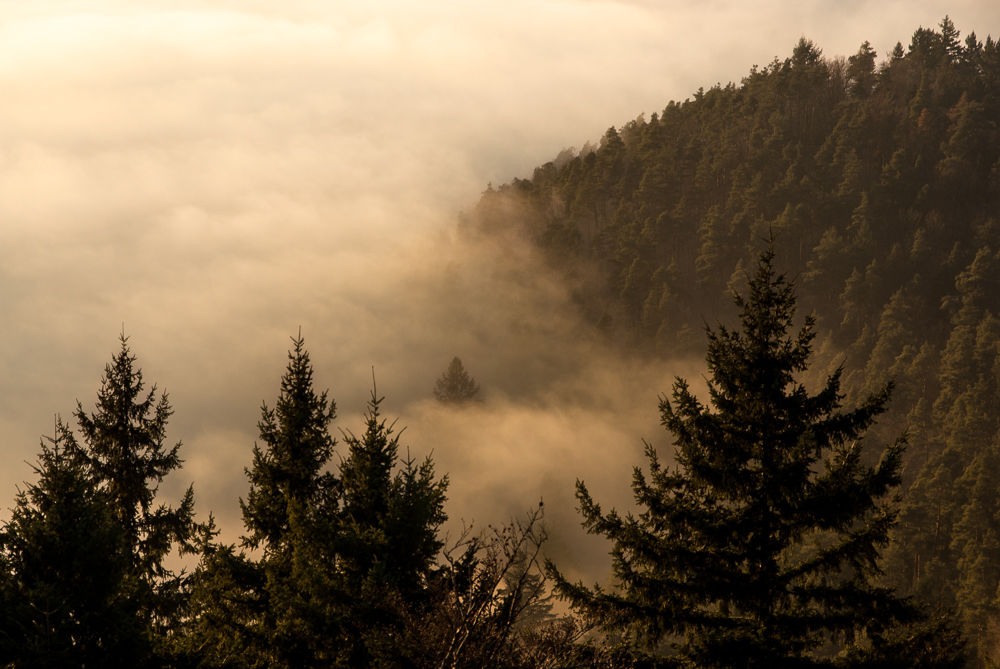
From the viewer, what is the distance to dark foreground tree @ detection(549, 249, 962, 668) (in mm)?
14836

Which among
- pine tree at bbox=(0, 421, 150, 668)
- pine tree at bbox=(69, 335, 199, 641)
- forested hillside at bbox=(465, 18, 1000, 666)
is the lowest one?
pine tree at bbox=(0, 421, 150, 668)

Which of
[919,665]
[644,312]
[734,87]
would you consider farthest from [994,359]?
[919,665]

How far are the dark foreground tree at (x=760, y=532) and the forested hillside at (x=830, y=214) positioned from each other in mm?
101884

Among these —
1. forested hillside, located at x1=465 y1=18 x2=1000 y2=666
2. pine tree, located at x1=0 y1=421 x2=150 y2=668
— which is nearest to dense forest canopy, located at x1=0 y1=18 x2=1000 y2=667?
pine tree, located at x1=0 y1=421 x2=150 y2=668

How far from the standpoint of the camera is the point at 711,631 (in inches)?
580

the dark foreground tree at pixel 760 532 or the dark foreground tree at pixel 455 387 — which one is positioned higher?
the dark foreground tree at pixel 455 387

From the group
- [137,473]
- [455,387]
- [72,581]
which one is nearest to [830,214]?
[455,387]

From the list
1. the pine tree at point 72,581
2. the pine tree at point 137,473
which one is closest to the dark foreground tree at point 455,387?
the pine tree at point 137,473

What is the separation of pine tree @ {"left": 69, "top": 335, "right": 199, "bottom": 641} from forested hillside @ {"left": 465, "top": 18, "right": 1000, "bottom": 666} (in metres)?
100

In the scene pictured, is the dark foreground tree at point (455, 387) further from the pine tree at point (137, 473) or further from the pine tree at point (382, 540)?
the pine tree at point (382, 540)

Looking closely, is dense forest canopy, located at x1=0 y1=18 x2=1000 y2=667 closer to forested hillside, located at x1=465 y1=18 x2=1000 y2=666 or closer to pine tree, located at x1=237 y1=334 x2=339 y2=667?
pine tree, located at x1=237 y1=334 x2=339 y2=667

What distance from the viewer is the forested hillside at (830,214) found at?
418 ft

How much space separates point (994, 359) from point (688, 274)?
62.1 meters

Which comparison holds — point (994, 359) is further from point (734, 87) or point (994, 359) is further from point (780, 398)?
point (780, 398)
